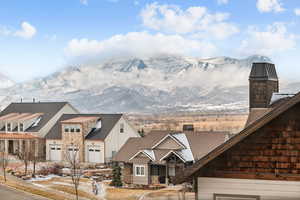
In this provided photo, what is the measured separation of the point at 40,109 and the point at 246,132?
55927 mm

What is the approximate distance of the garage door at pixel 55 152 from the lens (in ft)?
178

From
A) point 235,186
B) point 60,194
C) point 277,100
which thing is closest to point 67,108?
point 60,194

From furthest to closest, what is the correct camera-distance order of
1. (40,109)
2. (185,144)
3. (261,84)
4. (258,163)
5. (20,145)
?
(40,109) < (20,145) < (185,144) < (261,84) < (258,163)

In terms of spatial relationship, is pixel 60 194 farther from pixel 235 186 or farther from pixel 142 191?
pixel 235 186

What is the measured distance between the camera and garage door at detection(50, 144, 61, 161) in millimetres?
54406

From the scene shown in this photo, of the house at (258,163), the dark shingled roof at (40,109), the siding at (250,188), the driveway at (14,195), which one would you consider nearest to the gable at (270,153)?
the house at (258,163)

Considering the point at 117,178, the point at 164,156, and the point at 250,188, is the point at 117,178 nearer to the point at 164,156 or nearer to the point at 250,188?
the point at 164,156

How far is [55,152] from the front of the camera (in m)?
54.7

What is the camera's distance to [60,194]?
108ft

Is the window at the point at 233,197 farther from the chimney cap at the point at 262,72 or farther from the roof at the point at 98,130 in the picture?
the roof at the point at 98,130

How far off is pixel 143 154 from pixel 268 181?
31.8m

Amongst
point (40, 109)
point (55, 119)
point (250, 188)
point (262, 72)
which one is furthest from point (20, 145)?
point (250, 188)

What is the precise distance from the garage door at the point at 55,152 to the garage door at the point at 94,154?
4809mm

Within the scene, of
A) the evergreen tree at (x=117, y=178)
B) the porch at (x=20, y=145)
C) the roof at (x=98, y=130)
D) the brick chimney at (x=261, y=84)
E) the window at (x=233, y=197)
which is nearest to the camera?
the window at (x=233, y=197)
